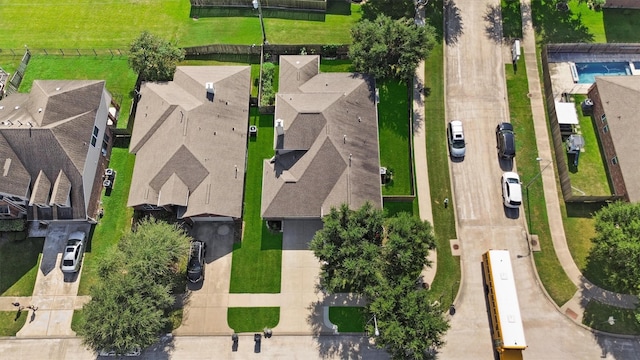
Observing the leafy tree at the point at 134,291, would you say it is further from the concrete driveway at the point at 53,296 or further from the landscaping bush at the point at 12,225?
the landscaping bush at the point at 12,225

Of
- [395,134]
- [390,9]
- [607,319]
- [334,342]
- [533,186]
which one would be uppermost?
[390,9]

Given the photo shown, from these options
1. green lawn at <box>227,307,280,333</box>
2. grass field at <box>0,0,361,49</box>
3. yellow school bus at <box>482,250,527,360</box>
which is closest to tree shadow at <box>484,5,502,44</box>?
grass field at <box>0,0,361,49</box>

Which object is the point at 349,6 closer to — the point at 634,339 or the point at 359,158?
the point at 359,158

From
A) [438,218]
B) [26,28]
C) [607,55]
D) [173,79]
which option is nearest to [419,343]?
[438,218]

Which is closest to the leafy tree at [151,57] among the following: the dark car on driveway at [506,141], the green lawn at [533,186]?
the dark car on driveway at [506,141]

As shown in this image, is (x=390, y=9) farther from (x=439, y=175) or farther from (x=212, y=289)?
(x=212, y=289)

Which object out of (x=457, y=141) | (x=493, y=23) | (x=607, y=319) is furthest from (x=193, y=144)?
(x=607, y=319)
